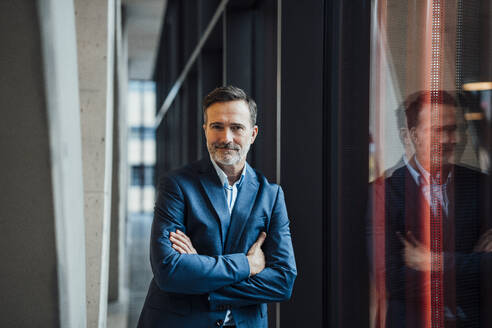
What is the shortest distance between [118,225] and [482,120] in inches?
270

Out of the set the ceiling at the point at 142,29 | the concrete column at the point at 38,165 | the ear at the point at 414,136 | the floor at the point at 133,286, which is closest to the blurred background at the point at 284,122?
the concrete column at the point at 38,165

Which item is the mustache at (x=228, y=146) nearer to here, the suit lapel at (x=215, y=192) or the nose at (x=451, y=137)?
the suit lapel at (x=215, y=192)

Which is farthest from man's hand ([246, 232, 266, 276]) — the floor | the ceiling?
the ceiling

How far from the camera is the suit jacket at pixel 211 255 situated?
6.59ft

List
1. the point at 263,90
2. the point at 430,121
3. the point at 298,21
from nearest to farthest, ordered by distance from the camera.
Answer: the point at 430,121 < the point at 298,21 < the point at 263,90

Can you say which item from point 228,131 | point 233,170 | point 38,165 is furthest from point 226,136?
point 38,165

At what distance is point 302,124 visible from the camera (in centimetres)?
298

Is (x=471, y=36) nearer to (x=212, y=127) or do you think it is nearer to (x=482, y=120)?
Result: (x=482, y=120)

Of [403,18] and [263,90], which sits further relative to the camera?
[263,90]

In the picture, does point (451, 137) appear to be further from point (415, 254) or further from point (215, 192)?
point (215, 192)

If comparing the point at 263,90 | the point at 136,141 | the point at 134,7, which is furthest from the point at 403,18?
the point at 136,141

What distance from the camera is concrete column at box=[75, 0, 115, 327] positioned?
4.16 meters

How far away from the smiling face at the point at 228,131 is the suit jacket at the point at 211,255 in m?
0.10

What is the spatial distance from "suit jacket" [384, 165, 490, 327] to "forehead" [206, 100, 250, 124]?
2.21 feet
